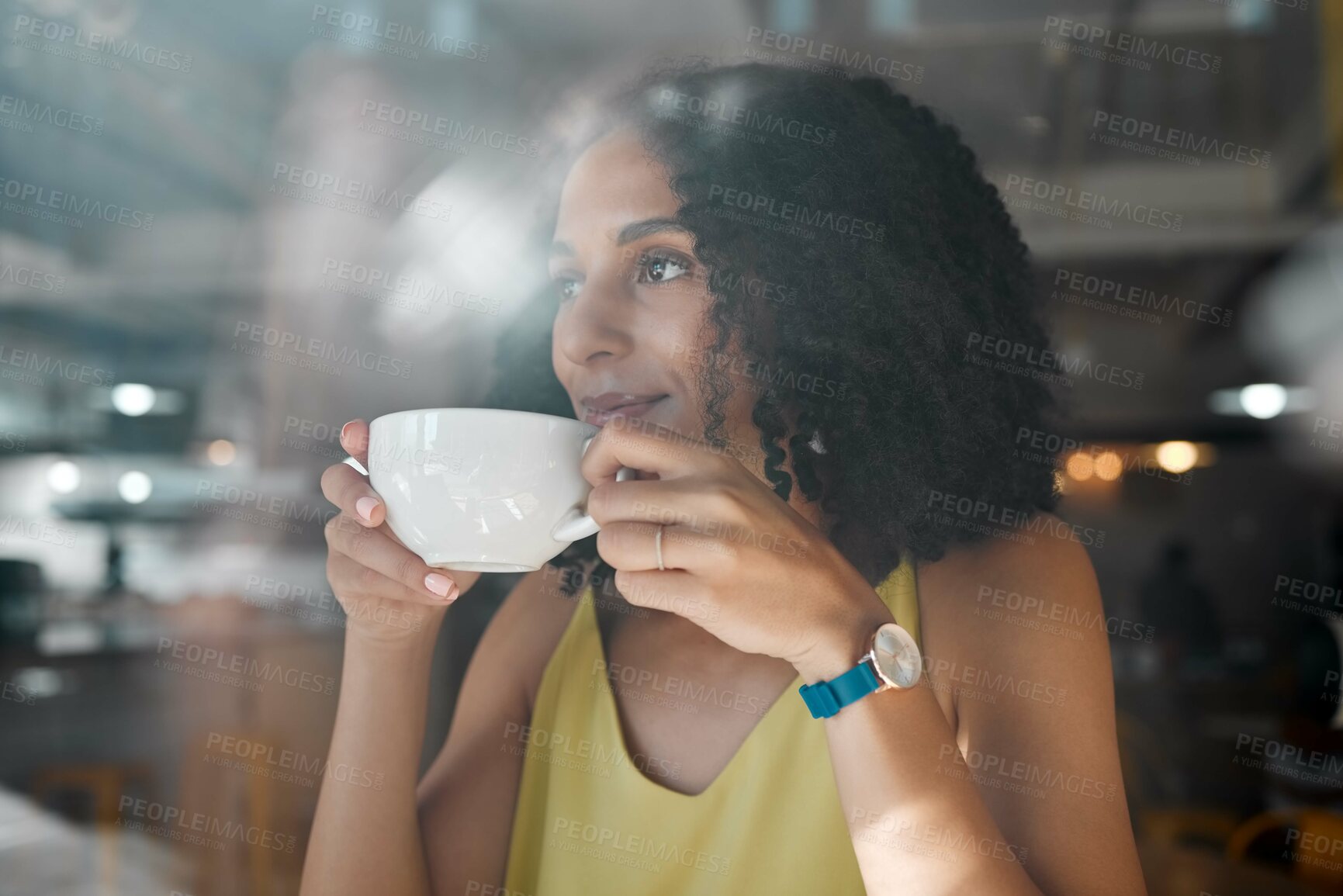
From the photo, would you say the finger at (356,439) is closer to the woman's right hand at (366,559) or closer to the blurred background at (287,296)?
the woman's right hand at (366,559)

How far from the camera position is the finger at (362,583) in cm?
61

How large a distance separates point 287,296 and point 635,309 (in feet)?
4.16

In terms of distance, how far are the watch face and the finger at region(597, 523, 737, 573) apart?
0.10 metres

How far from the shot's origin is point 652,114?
2.65 ft

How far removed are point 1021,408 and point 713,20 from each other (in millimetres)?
1698

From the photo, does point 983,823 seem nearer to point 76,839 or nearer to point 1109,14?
point 76,839

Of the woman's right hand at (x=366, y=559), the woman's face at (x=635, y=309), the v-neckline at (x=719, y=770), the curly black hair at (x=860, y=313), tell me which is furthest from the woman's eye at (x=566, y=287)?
the v-neckline at (x=719, y=770)

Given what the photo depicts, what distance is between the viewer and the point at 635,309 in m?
0.70

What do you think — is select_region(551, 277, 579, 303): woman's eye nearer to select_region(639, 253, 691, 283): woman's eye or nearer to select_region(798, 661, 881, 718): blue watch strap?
select_region(639, 253, 691, 283): woman's eye

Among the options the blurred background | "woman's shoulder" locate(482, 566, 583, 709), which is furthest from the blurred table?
"woman's shoulder" locate(482, 566, 583, 709)

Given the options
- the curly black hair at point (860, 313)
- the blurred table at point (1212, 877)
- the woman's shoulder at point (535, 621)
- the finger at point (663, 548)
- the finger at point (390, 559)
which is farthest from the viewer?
the blurred table at point (1212, 877)

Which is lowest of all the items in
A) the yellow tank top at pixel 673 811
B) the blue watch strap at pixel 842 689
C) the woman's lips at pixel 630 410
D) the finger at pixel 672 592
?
the yellow tank top at pixel 673 811

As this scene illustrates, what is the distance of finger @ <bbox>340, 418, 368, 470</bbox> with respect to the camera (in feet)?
1.93

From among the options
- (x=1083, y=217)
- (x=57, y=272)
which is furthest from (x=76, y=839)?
(x=1083, y=217)
